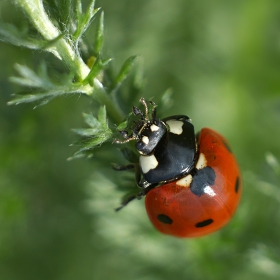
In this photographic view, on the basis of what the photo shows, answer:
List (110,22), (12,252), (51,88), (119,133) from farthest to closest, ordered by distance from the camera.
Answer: (110,22) < (12,252) < (119,133) < (51,88)

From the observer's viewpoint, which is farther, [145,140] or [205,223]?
[205,223]

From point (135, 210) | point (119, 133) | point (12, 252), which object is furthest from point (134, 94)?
point (12, 252)

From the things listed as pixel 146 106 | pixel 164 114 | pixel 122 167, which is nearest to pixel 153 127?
pixel 146 106

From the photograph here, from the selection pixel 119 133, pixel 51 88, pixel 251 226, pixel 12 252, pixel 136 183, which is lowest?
pixel 12 252

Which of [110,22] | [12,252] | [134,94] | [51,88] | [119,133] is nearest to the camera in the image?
[51,88]

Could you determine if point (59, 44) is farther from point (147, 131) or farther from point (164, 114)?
point (164, 114)

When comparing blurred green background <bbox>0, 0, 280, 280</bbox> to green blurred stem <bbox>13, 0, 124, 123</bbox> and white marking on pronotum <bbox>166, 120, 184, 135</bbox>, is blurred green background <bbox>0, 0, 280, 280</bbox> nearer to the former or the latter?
white marking on pronotum <bbox>166, 120, 184, 135</bbox>

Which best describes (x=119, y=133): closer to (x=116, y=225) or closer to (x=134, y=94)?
(x=134, y=94)

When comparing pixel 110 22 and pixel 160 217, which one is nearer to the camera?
pixel 160 217
